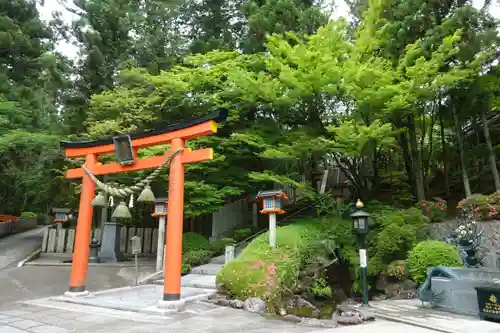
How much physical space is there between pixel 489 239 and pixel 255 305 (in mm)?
7474

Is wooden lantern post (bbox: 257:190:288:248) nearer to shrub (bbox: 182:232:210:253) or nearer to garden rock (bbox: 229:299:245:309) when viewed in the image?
garden rock (bbox: 229:299:245:309)

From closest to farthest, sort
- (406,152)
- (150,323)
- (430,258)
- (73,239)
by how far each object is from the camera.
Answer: (150,323), (430,258), (406,152), (73,239)

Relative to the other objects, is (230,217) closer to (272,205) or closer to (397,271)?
(272,205)

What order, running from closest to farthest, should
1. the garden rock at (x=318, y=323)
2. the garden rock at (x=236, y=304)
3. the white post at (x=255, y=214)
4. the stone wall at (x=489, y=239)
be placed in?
the garden rock at (x=318, y=323) < the garden rock at (x=236, y=304) < the stone wall at (x=489, y=239) < the white post at (x=255, y=214)

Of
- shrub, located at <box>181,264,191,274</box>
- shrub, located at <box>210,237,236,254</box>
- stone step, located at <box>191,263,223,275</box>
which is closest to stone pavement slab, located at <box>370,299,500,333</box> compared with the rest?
stone step, located at <box>191,263,223,275</box>

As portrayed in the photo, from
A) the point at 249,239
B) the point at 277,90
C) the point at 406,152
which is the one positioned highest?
the point at 277,90

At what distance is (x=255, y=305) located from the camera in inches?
291

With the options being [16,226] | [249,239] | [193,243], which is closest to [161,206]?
[193,243]

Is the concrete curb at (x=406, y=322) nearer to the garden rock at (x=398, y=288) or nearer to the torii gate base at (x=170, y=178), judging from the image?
the garden rock at (x=398, y=288)

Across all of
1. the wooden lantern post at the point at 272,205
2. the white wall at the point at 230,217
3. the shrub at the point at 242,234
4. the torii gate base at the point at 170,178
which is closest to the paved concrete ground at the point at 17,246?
the torii gate base at the point at 170,178

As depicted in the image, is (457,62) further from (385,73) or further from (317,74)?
(317,74)

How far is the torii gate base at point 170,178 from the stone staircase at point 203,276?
269 cm

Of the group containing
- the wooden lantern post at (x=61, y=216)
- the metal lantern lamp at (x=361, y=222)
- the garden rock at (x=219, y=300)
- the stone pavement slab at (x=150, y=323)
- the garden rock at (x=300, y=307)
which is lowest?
the garden rock at (x=300, y=307)

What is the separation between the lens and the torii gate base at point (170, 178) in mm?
7398
